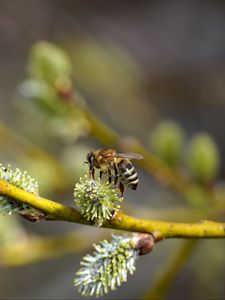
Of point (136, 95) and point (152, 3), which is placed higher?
point (152, 3)

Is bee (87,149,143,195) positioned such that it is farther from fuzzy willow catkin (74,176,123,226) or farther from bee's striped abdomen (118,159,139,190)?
fuzzy willow catkin (74,176,123,226)

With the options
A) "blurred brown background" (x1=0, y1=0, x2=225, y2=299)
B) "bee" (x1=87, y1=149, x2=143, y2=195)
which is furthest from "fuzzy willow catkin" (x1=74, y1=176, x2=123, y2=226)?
"blurred brown background" (x1=0, y1=0, x2=225, y2=299)

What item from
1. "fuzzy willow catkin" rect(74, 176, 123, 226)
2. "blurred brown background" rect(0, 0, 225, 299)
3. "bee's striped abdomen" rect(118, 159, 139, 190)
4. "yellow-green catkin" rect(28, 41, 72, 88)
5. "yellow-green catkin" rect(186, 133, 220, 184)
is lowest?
"fuzzy willow catkin" rect(74, 176, 123, 226)

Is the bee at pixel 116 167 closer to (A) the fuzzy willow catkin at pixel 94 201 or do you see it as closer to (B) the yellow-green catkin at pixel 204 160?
(A) the fuzzy willow catkin at pixel 94 201

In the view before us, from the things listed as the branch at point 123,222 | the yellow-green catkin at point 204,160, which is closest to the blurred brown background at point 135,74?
the yellow-green catkin at point 204,160

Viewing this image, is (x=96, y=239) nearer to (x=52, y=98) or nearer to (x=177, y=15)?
(x=52, y=98)

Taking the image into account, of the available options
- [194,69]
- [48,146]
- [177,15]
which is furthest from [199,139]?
[177,15]
